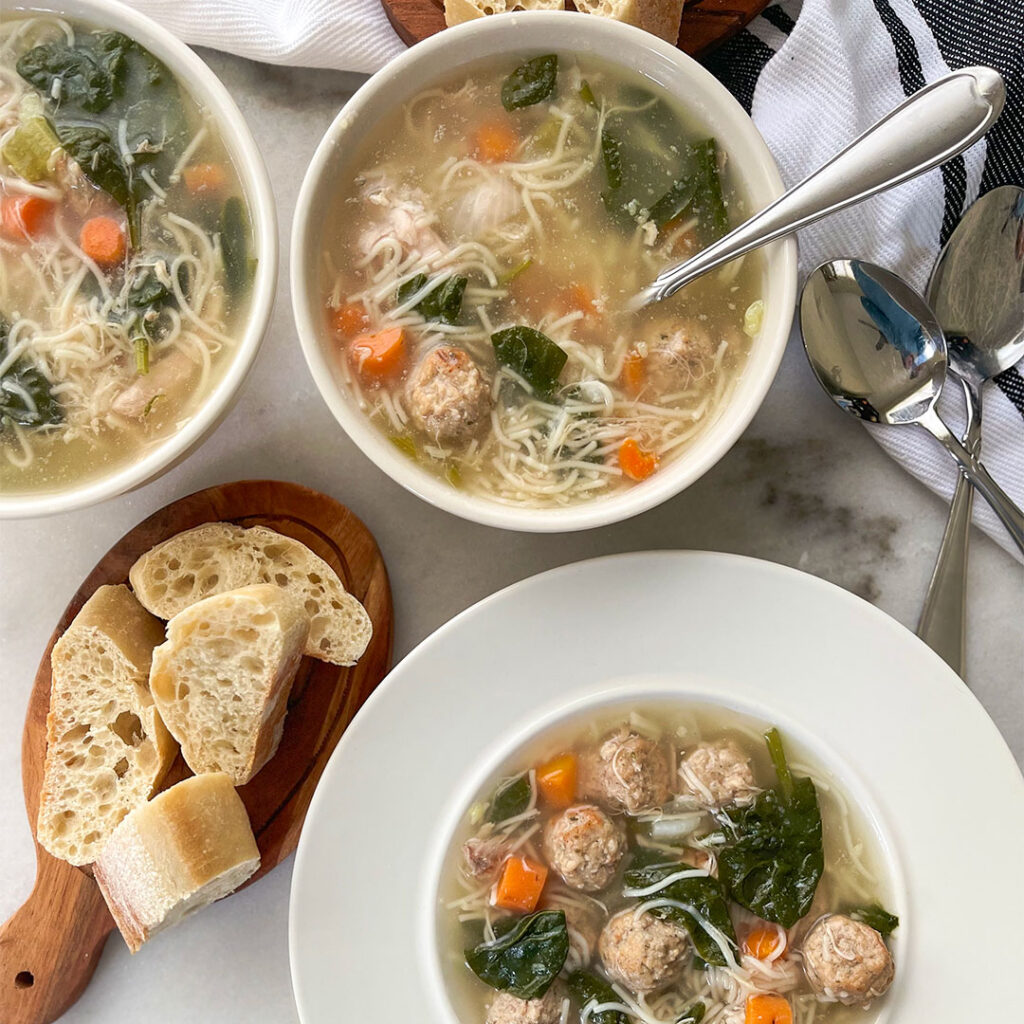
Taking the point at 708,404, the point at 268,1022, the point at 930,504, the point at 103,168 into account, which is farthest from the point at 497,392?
the point at 268,1022

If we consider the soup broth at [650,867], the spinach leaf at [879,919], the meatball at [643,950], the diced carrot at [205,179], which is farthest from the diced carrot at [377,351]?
the spinach leaf at [879,919]

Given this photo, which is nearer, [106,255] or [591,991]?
[106,255]

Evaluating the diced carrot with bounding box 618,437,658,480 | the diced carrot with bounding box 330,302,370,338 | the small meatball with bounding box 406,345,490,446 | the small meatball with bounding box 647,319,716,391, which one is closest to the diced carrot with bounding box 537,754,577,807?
the diced carrot with bounding box 618,437,658,480

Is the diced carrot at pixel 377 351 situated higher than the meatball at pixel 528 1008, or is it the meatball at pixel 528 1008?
the diced carrot at pixel 377 351

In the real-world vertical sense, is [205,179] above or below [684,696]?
above

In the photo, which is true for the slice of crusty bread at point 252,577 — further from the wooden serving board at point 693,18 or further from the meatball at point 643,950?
the wooden serving board at point 693,18

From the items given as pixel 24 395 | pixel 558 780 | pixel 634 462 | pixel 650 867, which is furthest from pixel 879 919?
pixel 24 395

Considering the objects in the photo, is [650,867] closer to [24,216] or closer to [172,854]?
[172,854]
